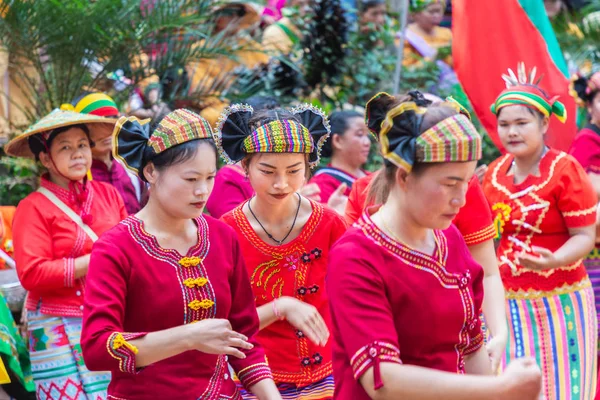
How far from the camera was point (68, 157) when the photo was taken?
171 inches

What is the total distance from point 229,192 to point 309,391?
5.20 feet

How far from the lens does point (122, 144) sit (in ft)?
9.80

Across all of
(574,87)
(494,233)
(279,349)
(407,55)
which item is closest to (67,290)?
(279,349)

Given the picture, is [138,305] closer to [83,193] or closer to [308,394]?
[308,394]

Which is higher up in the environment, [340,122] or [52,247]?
[340,122]

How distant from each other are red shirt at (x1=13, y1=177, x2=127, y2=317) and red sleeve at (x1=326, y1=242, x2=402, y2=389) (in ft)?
6.76

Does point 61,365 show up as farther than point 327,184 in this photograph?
No

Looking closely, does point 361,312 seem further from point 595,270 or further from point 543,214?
point 595,270

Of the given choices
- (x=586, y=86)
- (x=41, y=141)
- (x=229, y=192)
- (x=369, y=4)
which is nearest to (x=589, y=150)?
(x=586, y=86)

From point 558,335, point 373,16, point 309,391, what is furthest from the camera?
point 373,16

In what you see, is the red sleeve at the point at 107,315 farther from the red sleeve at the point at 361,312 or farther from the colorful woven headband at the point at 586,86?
the colorful woven headband at the point at 586,86

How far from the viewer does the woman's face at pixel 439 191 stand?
2406 millimetres

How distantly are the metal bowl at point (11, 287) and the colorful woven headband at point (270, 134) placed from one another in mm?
1915

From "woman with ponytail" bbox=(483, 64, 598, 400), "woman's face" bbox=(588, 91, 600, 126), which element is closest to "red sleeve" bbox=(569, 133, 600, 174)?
"woman's face" bbox=(588, 91, 600, 126)
